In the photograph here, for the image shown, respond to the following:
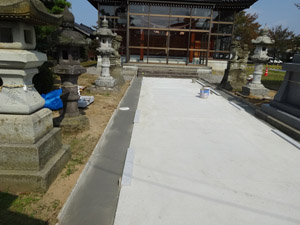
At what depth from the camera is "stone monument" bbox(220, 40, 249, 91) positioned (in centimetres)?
1097

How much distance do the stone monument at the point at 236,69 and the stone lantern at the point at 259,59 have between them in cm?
163

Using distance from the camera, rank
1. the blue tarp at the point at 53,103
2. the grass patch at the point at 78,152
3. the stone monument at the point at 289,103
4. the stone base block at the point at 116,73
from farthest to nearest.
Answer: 1. the stone base block at the point at 116,73
2. the blue tarp at the point at 53,103
3. the stone monument at the point at 289,103
4. the grass patch at the point at 78,152

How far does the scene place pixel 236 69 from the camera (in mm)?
10961

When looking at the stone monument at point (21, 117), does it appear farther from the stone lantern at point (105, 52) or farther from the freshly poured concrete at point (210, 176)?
the stone lantern at point (105, 52)

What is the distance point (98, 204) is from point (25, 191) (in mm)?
1066

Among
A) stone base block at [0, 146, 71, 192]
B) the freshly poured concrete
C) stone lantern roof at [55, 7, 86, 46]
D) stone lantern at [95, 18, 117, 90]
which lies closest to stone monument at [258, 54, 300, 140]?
the freshly poured concrete

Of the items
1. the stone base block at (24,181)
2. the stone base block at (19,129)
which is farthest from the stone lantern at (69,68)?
the stone base block at (24,181)

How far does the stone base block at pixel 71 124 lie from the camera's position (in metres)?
4.76

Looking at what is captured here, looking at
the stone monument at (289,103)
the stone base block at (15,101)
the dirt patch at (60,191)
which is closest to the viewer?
the dirt patch at (60,191)

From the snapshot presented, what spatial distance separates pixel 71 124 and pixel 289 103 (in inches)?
235

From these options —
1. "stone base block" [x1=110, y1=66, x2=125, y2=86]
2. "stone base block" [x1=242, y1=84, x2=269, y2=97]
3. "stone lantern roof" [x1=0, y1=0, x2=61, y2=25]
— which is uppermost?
"stone lantern roof" [x1=0, y1=0, x2=61, y2=25]

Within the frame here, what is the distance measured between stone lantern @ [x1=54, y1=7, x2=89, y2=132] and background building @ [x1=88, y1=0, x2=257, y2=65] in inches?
541

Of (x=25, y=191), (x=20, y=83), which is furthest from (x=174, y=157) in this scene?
(x=20, y=83)

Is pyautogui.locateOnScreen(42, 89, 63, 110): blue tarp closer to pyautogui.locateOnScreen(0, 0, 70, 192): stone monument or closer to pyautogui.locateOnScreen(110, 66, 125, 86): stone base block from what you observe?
pyautogui.locateOnScreen(0, 0, 70, 192): stone monument
